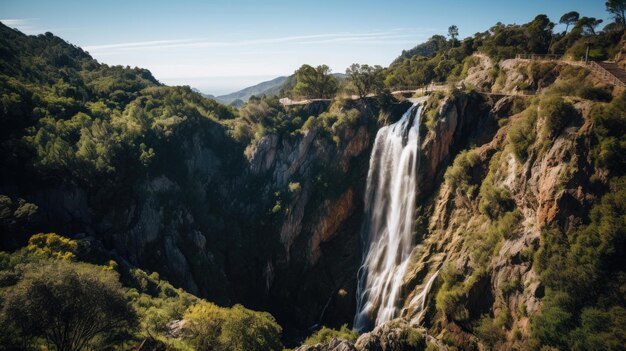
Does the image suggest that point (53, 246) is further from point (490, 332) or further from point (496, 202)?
point (496, 202)

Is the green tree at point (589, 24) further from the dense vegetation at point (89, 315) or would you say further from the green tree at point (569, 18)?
the dense vegetation at point (89, 315)

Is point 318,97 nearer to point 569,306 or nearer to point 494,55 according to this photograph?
point 494,55

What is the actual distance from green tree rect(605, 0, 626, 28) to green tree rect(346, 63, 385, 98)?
126 feet

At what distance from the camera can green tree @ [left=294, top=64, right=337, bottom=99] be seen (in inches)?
2958

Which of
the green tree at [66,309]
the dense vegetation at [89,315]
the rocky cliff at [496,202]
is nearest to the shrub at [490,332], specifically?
the rocky cliff at [496,202]

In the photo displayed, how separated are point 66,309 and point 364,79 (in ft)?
180

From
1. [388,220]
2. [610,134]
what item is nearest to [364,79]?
[388,220]

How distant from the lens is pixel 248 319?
3334cm

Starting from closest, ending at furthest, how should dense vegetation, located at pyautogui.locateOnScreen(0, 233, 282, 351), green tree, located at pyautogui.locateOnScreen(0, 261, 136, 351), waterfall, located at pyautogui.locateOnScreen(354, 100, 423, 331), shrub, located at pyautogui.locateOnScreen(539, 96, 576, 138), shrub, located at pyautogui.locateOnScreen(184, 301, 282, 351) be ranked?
green tree, located at pyautogui.locateOnScreen(0, 261, 136, 351)
dense vegetation, located at pyautogui.locateOnScreen(0, 233, 282, 351)
shrub, located at pyautogui.locateOnScreen(184, 301, 282, 351)
shrub, located at pyautogui.locateOnScreen(539, 96, 576, 138)
waterfall, located at pyautogui.locateOnScreen(354, 100, 423, 331)

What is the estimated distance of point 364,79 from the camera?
64938 millimetres

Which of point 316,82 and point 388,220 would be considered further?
point 316,82

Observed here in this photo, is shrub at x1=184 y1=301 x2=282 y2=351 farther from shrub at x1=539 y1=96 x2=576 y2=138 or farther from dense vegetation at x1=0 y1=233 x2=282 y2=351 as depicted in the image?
shrub at x1=539 y1=96 x2=576 y2=138

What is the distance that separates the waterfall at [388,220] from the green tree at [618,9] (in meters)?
36.0

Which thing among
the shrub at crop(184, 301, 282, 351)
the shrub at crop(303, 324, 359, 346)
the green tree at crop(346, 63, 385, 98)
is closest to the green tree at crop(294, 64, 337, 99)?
the green tree at crop(346, 63, 385, 98)
